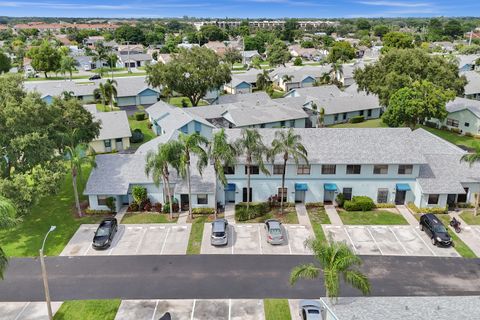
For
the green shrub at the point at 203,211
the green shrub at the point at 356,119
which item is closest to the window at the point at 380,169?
the green shrub at the point at 203,211

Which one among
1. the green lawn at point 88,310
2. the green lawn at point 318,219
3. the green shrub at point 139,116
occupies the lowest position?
the green lawn at point 318,219

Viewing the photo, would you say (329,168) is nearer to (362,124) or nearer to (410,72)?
(410,72)

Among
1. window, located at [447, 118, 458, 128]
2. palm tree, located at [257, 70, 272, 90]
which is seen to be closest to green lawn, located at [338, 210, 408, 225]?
window, located at [447, 118, 458, 128]

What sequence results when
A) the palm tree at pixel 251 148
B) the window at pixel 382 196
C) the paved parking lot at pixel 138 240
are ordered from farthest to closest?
the window at pixel 382 196 < the palm tree at pixel 251 148 < the paved parking lot at pixel 138 240

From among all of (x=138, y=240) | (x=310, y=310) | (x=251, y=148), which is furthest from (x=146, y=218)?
(x=310, y=310)

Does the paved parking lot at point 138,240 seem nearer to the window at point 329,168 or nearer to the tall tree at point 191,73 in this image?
the window at point 329,168

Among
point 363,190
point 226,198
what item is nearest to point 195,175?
point 226,198

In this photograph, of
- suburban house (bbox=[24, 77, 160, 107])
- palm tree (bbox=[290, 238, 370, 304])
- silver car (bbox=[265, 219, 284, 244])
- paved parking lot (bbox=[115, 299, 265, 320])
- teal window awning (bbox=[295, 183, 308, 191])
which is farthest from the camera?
suburban house (bbox=[24, 77, 160, 107])

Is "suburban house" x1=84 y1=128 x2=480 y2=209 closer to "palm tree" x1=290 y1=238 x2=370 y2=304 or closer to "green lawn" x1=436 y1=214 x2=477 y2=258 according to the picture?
"green lawn" x1=436 y1=214 x2=477 y2=258
